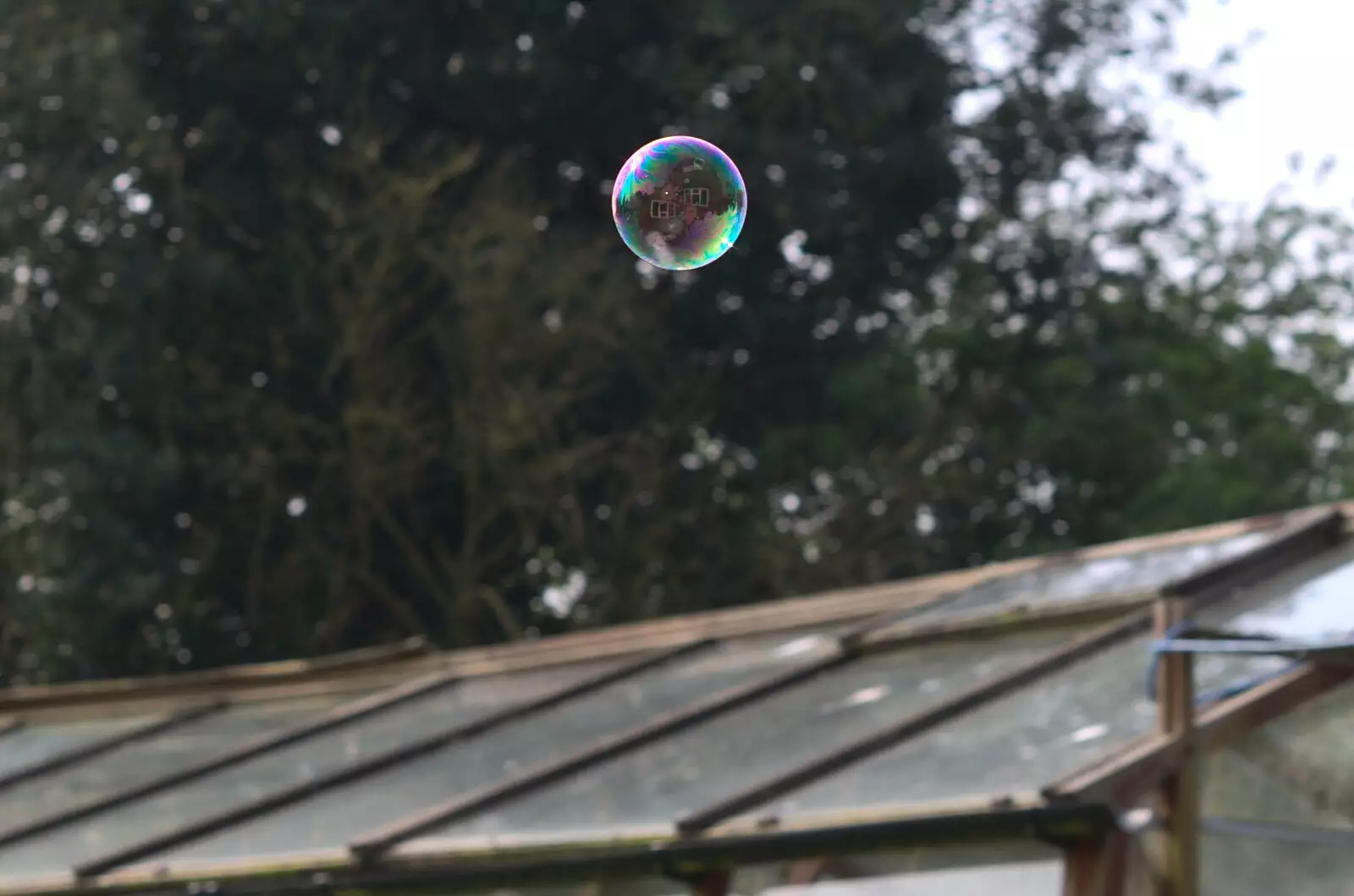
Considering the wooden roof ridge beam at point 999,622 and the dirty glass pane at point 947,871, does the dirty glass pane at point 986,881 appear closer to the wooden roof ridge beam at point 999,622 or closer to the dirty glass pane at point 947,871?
the dirty glass pane at point 947,871

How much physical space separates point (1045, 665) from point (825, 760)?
2.55 ft

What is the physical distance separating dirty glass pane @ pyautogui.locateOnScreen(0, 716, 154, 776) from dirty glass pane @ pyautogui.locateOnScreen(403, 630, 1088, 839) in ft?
11.4

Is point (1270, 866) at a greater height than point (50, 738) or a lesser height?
lesser

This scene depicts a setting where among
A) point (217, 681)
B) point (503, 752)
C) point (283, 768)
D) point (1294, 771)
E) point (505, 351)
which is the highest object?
point (505, 351)

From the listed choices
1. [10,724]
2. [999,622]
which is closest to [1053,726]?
[999,622]

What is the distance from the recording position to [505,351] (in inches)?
751

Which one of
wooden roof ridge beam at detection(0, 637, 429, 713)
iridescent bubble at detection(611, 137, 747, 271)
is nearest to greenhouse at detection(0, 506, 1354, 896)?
wooden roof ridge beam at detection(0, 637, 429, 713)

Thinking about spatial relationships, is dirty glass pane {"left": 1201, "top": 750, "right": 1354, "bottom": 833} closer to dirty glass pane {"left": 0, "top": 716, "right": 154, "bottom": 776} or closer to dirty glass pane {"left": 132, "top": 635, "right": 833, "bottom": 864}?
dirty glass pane {"left": 132, "top": 635, "right": 833, "bottom": 864}

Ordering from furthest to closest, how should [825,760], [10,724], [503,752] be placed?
[10,724]
[503,752]
[825,760]

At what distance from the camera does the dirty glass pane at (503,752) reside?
740 cm

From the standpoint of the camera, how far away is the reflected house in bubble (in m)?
6.28

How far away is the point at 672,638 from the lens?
9062mm

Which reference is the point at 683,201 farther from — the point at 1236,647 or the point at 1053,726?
the point at 1236,647

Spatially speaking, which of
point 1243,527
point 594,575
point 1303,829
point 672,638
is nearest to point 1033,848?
point 1303,829
